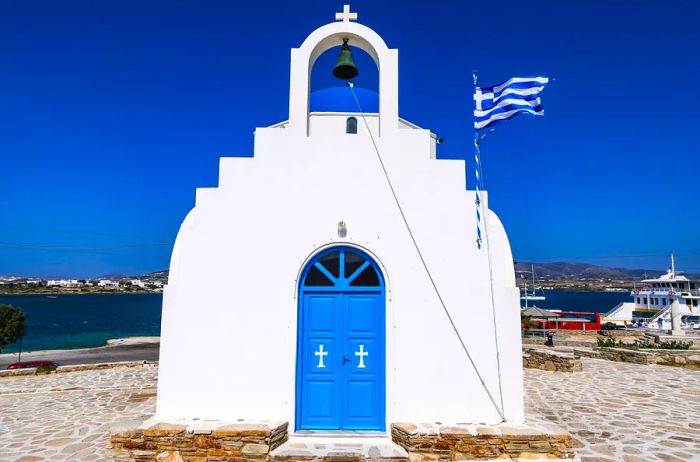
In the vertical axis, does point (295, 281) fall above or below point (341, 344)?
above

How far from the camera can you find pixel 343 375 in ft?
20.1

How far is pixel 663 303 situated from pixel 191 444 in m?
57.9

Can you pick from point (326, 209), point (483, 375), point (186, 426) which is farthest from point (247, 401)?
point (483, 375)

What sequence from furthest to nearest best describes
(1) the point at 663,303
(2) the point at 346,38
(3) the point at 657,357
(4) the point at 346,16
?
(1) the point at 663,303
(3) the point at 657,357
(2) the point at 346,38
(4) the point at 346,16

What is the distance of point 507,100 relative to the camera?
634 cm

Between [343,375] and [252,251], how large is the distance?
2234mm

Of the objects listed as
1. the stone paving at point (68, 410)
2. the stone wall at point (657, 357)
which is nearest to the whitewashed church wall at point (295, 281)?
the stone paving at point (68, 410)

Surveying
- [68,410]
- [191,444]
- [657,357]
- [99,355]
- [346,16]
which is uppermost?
[346,16]

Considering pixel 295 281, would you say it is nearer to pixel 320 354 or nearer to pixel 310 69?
pixel 320 354

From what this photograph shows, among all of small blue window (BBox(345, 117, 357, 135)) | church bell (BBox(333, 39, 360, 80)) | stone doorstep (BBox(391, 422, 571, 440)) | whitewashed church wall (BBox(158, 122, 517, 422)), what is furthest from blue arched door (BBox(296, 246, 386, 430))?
small blue window (BBox(345, 117, 357, 135))

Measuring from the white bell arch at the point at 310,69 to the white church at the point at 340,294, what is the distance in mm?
36

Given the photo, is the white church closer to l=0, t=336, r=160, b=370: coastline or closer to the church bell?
the church bell

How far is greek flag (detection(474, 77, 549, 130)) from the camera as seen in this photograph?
6.24 metres

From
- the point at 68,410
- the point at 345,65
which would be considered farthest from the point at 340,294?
the point at 68,410
